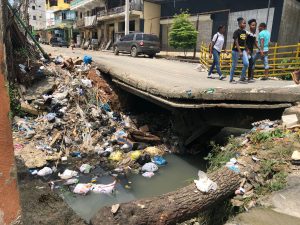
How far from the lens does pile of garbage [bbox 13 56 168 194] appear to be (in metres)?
6.54

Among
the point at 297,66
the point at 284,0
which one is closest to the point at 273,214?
the point at 297,66

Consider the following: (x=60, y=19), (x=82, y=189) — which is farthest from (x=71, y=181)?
(x=60, y=19)

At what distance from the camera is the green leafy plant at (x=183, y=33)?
56.2 feet

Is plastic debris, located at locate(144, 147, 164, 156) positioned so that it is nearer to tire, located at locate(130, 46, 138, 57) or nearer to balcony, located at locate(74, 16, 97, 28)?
tire, located at locate(130, 46, 138, 57)

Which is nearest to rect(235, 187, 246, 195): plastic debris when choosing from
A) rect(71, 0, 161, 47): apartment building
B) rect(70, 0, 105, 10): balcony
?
rect(71, 0, 161, 47): apartment building

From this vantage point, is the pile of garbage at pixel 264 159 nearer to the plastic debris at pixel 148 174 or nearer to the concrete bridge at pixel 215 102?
the concrete bridge at pixel 215 102

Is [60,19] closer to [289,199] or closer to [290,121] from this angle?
[290,121]

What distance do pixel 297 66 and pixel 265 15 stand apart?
7057 millimetres

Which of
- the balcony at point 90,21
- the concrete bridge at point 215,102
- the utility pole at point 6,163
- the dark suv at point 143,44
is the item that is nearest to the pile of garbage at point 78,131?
the concrete bridge at point 215,102

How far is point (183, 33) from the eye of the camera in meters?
17.1

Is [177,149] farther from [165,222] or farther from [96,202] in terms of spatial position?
[165,222]

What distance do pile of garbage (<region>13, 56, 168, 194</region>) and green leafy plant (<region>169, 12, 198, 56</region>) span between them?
8710mm

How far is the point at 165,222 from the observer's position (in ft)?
9.61

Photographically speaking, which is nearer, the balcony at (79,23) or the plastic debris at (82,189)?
the plastic debris at (82,189)
